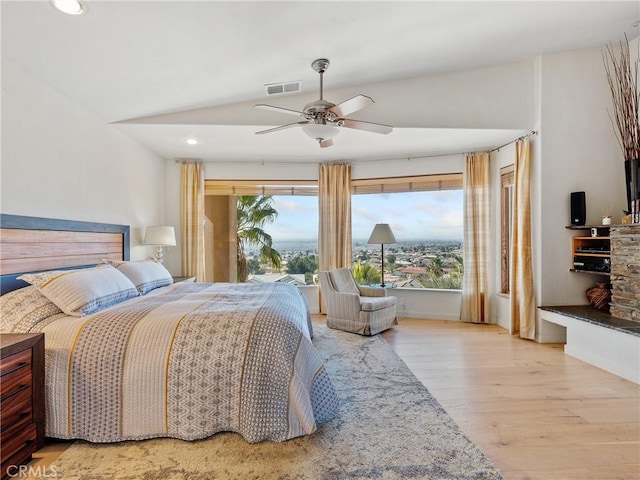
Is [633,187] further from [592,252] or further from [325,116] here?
[325,116]

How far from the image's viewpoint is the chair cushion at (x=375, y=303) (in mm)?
3990

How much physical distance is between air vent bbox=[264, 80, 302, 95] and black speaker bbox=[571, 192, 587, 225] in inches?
129

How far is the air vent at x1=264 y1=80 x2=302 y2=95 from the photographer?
10.8 ft

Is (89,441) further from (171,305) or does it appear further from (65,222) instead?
(65,222)

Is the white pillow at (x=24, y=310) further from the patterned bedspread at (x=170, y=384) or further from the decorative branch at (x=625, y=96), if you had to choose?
the decorative branch at (x=625, y=96)

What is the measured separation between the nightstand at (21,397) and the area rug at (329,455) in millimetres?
192

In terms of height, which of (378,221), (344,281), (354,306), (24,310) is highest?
(378,221)

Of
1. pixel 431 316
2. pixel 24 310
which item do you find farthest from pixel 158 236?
pixel 431 316

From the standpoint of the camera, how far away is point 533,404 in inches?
94.4

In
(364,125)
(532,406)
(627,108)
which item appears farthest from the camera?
(627,108)

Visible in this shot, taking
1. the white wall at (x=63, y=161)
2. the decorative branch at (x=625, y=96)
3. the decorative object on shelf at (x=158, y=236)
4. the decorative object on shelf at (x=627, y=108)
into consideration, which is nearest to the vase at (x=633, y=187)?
the decorative object on shelf at (x=627, y=108)

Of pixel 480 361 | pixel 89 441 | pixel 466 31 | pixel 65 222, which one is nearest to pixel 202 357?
pixel 89 441

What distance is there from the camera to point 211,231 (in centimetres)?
530

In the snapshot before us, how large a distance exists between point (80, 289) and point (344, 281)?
10.1 ft
